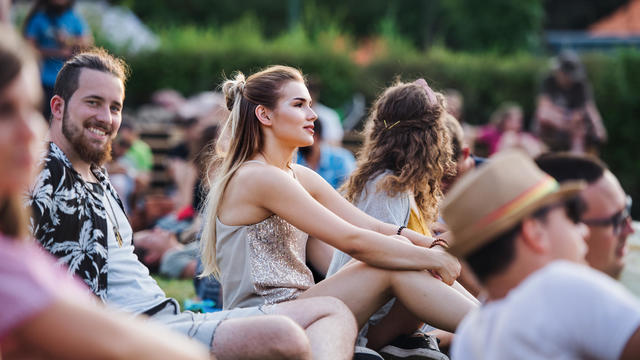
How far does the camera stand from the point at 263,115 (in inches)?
164

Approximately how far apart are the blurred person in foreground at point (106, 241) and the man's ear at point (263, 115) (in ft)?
2.28

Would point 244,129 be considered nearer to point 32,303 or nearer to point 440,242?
point 440,242

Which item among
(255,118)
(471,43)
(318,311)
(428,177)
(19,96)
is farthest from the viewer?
(471,43)

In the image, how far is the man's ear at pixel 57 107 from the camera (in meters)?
3.73

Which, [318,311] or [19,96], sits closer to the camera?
[19,96]

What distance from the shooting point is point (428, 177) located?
176 inches

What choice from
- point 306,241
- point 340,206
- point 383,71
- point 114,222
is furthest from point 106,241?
point 383,71

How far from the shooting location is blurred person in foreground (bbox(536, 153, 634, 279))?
9.97ft

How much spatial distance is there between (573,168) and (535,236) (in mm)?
1071

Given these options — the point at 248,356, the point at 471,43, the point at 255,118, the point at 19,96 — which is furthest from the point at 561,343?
the point at 471,43

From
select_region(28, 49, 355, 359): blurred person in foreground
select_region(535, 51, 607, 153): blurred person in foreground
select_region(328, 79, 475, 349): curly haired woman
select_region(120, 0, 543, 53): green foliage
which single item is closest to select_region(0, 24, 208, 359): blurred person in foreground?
select_region(28, 49, 355, 359): blurred person in foreground

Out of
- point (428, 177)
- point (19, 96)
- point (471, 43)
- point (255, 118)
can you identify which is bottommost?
point (471, 43)

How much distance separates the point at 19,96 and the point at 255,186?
2244mm

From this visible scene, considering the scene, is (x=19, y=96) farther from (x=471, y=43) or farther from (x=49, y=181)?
(x=471, y=43)
